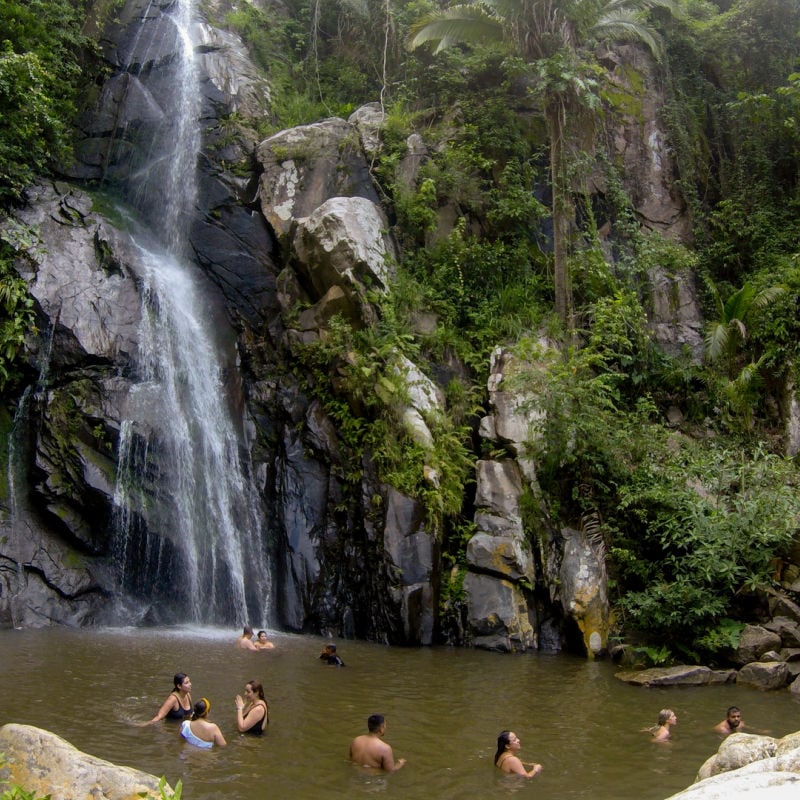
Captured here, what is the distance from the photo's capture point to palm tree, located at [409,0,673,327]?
17281 millimetres

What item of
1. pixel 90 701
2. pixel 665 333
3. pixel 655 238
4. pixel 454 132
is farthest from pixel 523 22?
pixel 90 701

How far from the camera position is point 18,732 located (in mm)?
5016

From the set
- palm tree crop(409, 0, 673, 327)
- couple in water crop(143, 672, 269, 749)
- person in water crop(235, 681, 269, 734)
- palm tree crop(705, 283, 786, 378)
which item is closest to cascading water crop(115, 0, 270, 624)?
couple in water crop(143, 672, 269, 749)

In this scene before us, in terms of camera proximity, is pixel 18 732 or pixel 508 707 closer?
pixel 18 732

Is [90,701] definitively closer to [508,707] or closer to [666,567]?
[508,707]

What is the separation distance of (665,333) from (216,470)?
38.9ft

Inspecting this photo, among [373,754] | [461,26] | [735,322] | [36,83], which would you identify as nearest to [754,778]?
[373,754]

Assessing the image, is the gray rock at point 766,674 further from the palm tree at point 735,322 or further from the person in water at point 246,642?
the palm tree at point 735,322

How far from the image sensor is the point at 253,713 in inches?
295

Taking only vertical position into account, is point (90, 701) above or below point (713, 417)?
below

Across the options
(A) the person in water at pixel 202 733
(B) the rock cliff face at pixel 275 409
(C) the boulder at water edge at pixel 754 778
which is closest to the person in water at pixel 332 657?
(B) the rock cliff face at pixel 275 409

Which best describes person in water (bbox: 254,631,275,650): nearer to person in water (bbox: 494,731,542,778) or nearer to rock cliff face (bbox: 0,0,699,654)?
rock cliff face (bbox: 0,0,699,654)

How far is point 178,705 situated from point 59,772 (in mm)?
2981

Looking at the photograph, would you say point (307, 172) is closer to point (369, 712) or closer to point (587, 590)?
point (587, 590)
